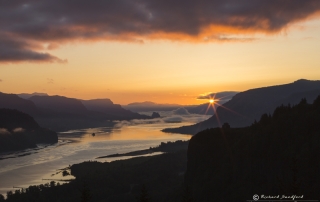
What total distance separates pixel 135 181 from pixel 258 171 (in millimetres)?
45733

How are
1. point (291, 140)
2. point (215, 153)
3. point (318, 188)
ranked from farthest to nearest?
point (215, 153), point (291, 140), point (318, 188)

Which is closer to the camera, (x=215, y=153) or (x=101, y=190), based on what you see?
(x=215, y=153)

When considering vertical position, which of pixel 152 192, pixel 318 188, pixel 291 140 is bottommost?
pixel 152 192

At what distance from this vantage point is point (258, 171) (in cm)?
6112

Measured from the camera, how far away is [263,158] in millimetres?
61781

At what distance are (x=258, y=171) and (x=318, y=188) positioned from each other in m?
14.2

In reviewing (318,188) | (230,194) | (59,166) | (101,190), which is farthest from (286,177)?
(59,166)

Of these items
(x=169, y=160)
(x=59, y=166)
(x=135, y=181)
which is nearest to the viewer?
(x=135, y=181)

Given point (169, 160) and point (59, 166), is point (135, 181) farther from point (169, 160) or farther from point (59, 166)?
point (59, 166)

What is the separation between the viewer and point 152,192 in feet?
281

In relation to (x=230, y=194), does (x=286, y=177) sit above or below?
above

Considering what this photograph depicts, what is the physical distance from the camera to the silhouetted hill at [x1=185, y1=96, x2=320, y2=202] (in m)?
52.8

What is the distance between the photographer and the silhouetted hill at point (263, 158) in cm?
5278

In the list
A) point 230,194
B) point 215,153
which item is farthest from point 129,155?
point 230,194
